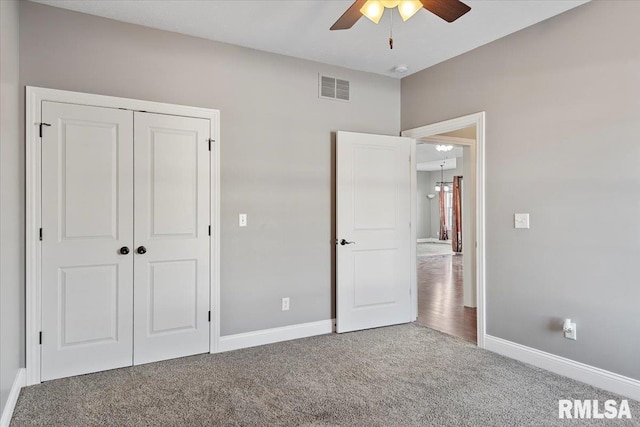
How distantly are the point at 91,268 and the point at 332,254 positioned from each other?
2.16 metres

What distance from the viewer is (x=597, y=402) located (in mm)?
2518

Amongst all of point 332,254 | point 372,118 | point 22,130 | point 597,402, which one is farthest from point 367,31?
point 597,402

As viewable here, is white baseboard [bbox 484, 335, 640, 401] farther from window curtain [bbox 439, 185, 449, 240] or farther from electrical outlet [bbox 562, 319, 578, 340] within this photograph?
window curtain [bbox 439, 185, 449, 240]

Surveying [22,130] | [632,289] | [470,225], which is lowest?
[632,289]

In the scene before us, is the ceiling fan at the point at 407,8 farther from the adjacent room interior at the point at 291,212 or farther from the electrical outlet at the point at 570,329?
the electrical outlet at the point at 570,329

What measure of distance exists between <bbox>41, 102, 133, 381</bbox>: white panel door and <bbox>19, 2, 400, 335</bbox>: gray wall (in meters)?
0.33

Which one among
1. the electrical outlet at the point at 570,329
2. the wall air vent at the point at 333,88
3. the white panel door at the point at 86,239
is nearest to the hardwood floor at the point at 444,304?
the electrical outlet at the point at 570,329

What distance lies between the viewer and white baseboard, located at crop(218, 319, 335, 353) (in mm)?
3488

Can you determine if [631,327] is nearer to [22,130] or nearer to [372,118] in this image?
[372,118]

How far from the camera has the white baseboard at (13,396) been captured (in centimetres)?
219

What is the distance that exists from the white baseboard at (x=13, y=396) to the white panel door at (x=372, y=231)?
2572mm

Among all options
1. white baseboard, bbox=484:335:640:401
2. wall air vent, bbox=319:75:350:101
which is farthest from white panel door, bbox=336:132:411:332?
white baseboard, bbox=484:335:640:401

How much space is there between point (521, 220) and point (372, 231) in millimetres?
1432

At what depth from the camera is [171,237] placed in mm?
3254
